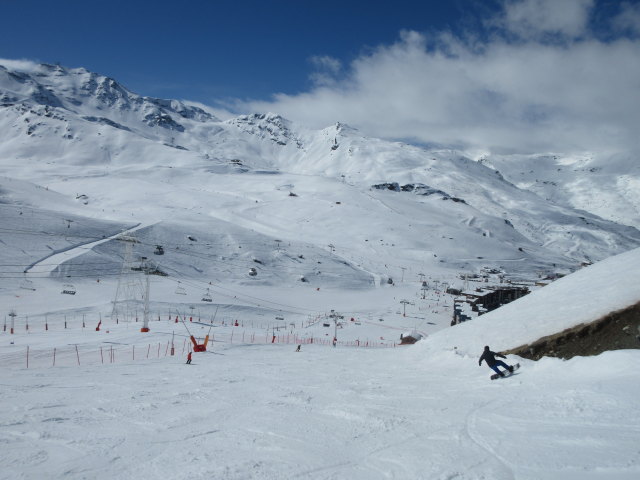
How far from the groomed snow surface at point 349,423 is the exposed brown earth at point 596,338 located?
538mm

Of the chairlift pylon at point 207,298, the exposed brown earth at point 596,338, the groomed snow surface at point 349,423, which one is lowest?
the groomed snow surface at point 349,423

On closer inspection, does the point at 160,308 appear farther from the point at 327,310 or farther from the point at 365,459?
the point at 365,459

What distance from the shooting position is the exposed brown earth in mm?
12586

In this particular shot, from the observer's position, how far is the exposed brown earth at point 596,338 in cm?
1259

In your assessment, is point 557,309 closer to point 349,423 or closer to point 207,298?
point 349,423

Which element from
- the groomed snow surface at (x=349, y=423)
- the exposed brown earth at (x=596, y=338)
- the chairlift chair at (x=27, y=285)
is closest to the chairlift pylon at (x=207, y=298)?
the chairlift chair at (x=27, y=285)

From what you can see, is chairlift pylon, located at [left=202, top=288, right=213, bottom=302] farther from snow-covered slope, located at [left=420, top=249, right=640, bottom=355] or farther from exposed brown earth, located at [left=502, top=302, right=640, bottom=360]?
exposed brown earth, located at [left=502, top=302, right=640, bottom=360]

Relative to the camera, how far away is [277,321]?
55875 mm

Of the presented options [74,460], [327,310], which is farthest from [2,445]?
[327,310]

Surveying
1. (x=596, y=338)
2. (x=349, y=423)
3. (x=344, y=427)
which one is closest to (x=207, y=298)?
(x=596, y=338)

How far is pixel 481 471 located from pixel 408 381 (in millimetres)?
7934

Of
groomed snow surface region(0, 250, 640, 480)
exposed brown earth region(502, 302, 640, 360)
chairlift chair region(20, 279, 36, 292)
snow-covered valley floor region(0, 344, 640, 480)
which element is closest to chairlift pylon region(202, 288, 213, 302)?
chairlift chair region(20, 279, 36, 292)

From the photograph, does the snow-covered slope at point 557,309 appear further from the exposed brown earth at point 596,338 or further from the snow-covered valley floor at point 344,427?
the snow-covered valley floor at point 344,427

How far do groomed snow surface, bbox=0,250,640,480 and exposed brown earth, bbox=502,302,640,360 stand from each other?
1.77ft
